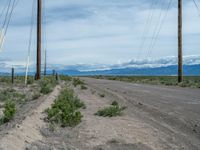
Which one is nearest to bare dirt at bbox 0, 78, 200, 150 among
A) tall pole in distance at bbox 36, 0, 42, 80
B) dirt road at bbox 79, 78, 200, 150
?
dirt road at bbox 79, 78, 200, 150

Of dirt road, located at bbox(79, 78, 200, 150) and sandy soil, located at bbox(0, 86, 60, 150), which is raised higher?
sandy soil, located at bbox(0, 86, 60, 150)

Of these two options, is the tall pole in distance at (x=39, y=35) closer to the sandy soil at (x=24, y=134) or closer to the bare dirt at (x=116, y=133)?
the bare dirt at (x=116, y=133)

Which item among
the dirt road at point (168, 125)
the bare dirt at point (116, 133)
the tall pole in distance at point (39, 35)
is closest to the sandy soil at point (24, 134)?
the bare dirt at point (116, 133)

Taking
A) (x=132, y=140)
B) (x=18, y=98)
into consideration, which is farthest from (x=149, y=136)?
(x=18, y=98)

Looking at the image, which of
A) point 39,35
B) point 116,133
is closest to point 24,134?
point 116,133

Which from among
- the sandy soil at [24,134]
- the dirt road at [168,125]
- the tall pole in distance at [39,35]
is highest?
the tall pole in distance at [39,35]

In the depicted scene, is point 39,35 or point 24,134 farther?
point 39,35

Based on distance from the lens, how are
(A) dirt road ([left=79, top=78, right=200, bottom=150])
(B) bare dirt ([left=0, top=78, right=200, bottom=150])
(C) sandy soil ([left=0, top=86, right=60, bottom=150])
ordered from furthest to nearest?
(A) dirt road ([left=79, top=78, right=200, bottom=150])
(B) bare dirt ([left=0, top=78, right=200, bottom=150])
(C) sandy soil ([left=0, top=86, right=60, bottom=150])

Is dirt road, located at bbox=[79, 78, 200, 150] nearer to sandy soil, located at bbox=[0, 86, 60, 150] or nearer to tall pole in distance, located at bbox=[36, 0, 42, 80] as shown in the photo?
sandy soil, located at bbox=[0, 86, 60, 150]

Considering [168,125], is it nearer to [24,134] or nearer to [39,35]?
[24,134]

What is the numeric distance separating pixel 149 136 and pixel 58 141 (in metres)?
2.68

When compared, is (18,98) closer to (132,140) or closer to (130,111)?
(130,111)

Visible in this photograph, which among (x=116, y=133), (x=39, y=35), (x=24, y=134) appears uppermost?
(x=39, y=35)

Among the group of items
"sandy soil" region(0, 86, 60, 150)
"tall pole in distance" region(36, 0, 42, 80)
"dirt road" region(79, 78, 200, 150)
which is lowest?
"dirt road" region(79, 78, 200, 150)
